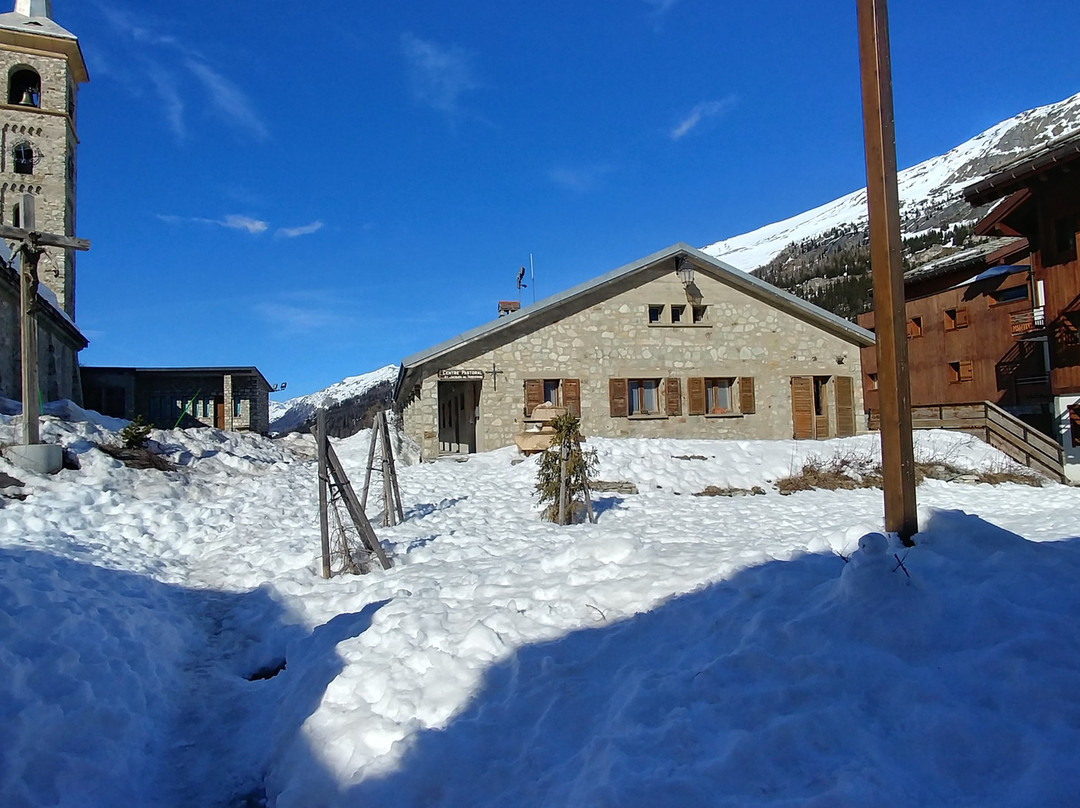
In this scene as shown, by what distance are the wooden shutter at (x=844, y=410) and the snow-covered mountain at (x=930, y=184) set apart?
287 ft

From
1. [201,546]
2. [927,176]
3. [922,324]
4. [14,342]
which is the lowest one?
[201,546]

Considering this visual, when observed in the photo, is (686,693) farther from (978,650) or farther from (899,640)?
(978,650)

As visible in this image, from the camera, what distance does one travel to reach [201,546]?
8203 mm

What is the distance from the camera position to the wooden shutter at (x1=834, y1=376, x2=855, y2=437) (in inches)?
778

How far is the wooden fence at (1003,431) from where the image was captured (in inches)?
634

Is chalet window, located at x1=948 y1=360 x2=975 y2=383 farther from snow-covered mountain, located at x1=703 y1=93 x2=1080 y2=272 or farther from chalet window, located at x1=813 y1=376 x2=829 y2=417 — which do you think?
snow-covered mountain, located at x1=703 y1=93 x2=1080 y2=272

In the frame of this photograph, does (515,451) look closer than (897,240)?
No

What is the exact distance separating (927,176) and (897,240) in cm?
17051

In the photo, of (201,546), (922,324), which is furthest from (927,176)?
(201,546)

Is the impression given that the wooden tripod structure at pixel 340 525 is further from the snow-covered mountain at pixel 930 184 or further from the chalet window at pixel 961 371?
the snow-covered mountain at pixel 930 184

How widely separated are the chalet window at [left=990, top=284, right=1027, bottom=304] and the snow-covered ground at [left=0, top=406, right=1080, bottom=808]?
26.3 m

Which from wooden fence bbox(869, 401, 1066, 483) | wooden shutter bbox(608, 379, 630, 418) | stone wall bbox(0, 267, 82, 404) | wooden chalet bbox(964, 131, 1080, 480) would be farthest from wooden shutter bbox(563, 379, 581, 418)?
stone wall bbox(0, 267, 82, 404)

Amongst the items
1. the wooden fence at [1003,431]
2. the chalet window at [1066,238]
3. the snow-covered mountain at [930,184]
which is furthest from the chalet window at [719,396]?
the snow-covered mountain at [930,184]

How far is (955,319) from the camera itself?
27.9 m
